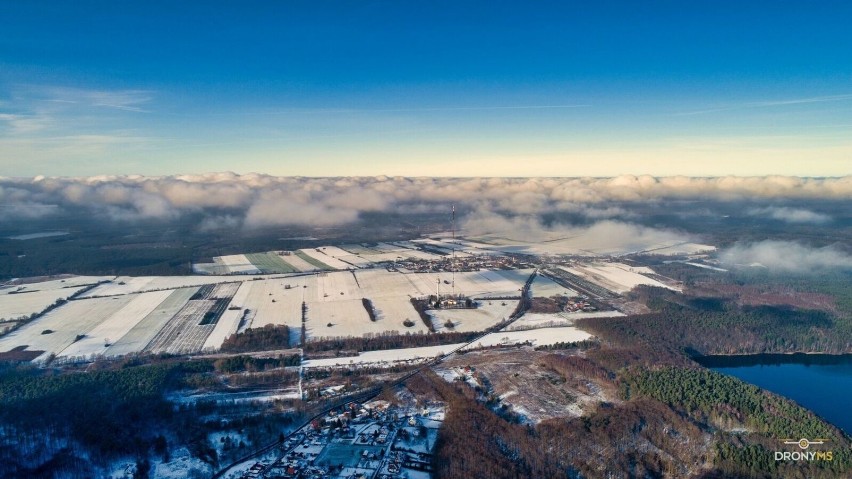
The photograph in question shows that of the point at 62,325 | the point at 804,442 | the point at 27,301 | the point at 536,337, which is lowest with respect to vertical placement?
the point at 804,442

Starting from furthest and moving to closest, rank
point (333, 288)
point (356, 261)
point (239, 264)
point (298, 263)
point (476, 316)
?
point (356, 261) → point (298, 263) → point (239, 264) → point (333, 288) → point (476, 316)

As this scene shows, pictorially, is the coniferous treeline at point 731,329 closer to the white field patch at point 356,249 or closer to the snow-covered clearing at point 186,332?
the snow-covered clearing at point 186,332

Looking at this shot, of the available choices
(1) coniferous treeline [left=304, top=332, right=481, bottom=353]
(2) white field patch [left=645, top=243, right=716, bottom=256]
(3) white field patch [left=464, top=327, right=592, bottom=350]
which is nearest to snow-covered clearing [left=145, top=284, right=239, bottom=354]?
(1) coniferous treeline [left=304, top=332, right=481, bottom=353]

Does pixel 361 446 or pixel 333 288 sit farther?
pixel 333 288

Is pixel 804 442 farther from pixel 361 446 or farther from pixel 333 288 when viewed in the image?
pixel 333 288

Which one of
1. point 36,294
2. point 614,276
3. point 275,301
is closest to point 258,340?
point 275,301

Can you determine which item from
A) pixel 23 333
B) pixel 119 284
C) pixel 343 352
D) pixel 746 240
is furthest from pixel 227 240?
pixel 746 240

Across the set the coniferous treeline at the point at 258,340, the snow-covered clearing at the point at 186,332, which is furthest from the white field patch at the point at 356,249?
the coniferous treeline at the point at 258,340
